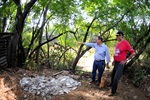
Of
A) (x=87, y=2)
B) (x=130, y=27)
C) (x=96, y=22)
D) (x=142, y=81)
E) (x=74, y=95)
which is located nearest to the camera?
(x=74, y=95)

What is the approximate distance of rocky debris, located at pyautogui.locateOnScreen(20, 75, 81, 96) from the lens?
24.8 feet

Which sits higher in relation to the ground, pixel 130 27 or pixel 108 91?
pixel 130 27

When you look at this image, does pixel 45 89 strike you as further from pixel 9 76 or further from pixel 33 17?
pixel 33 17

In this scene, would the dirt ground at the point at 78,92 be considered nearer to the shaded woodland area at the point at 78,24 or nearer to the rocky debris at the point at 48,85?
the rocky debris at the point at 48,85

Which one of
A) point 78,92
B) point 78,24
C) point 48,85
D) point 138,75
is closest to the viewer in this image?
point 78,92

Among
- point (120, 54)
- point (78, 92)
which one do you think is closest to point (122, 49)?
point (120, 54)

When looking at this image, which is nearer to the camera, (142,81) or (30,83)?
(30,83)

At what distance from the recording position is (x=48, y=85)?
Answer: 25.9 ft

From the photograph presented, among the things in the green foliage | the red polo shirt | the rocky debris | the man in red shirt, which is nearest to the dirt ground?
the rocky debris

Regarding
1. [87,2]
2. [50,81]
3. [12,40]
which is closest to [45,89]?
[50,81]

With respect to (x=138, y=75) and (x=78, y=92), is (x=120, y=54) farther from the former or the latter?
(x=138, y=75)

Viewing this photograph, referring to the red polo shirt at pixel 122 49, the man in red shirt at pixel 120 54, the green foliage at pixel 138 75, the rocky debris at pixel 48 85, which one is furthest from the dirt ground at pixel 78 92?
the red polo shirt at pixel 122 49

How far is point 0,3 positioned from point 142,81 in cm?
679

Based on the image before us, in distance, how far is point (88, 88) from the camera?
313 inches
